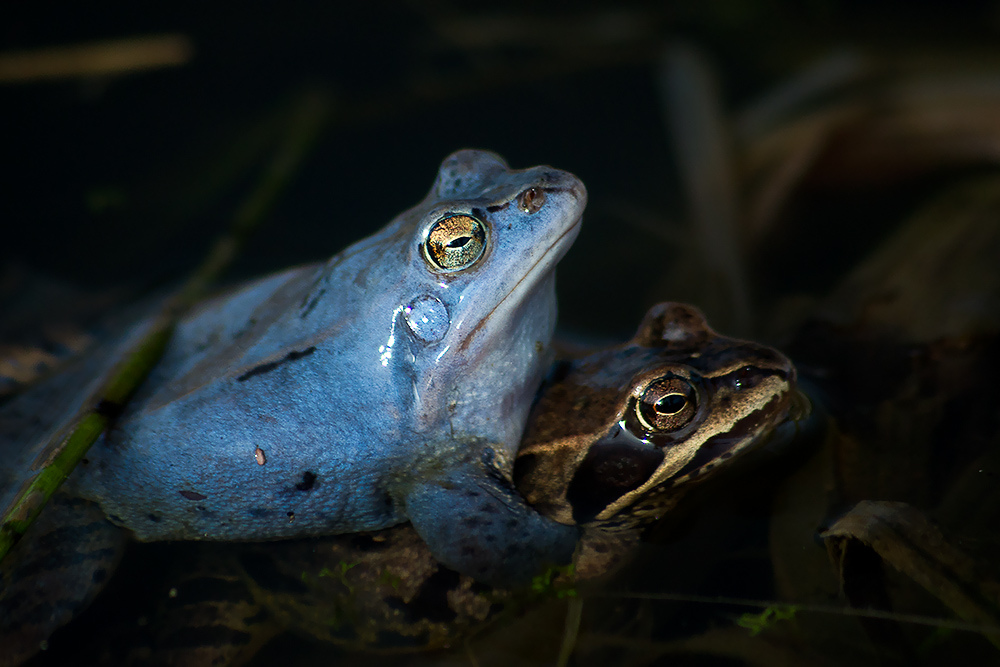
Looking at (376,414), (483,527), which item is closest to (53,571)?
(376,414)

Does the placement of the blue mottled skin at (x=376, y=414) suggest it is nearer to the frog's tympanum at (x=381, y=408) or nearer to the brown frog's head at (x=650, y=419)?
the frog's tympanum at (x=381, y=408)

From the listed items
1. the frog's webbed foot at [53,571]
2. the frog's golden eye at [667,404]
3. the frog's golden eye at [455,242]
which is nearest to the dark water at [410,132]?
the frog's golden eye at [667,404]

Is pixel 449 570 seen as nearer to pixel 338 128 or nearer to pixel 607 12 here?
pixel 338 128

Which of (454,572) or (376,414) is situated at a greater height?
(376,414)

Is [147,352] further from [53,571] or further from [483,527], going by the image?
[483,527]

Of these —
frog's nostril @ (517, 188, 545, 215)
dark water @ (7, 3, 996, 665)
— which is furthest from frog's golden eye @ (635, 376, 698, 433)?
dark water @ (7, 3, 996, 665)
